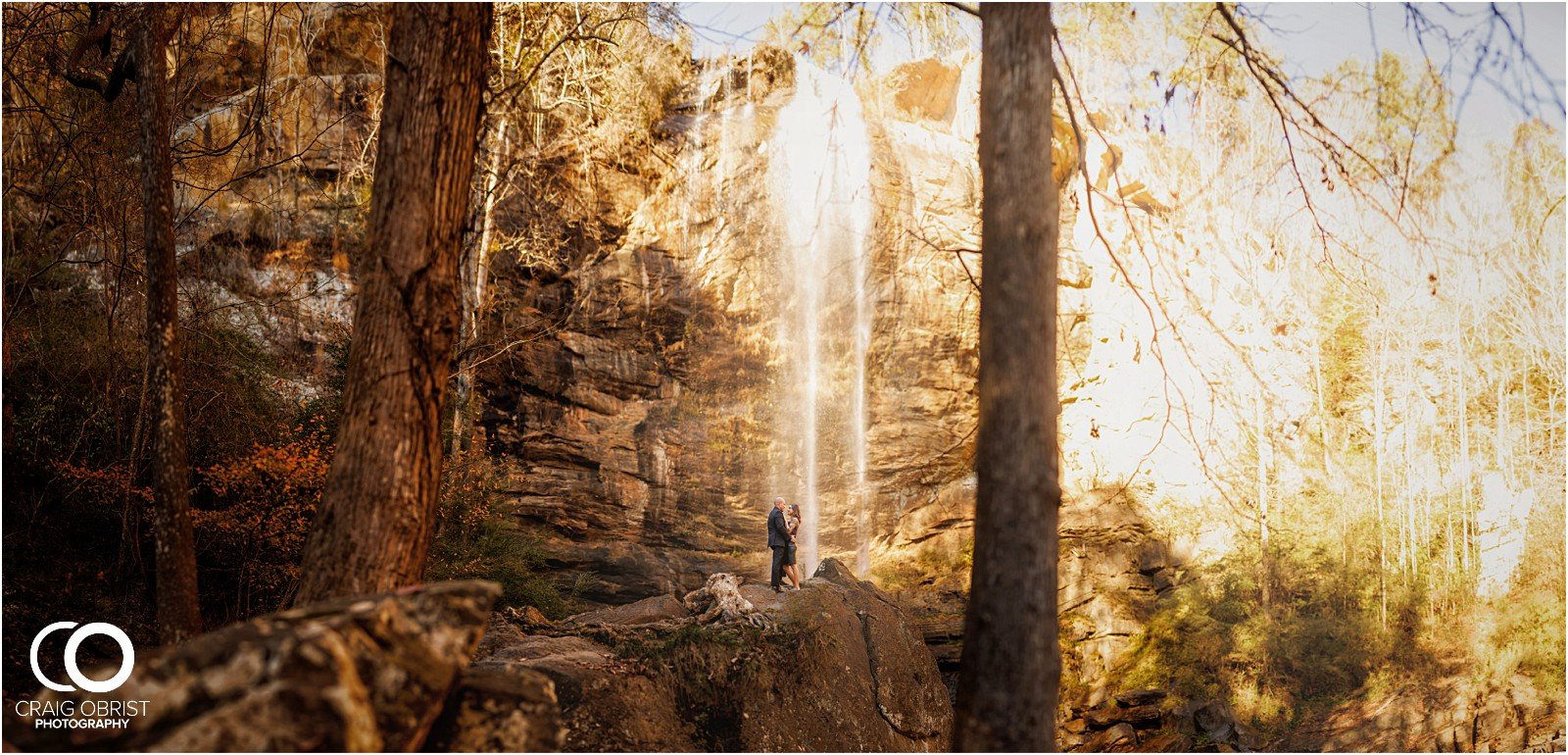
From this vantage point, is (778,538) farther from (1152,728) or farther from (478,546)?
(1152,728)

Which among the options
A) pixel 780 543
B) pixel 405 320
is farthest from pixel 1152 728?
pixel 405 320

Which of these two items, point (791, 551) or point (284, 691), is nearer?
A: point (284, 691)

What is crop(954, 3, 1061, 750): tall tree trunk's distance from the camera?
4074 mm

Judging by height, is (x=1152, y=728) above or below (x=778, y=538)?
below

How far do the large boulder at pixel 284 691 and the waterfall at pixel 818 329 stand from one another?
17.1m

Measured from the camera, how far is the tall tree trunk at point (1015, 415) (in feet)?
13.4

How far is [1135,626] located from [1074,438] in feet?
14.2

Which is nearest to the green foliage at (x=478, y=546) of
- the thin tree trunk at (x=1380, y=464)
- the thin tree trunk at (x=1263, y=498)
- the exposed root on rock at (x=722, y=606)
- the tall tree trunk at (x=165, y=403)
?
the exposed root on rock at (x=722, y=606)

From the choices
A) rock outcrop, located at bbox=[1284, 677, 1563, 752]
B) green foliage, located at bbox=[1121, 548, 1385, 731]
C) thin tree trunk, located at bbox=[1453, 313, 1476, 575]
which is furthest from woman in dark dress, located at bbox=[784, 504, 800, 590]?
thin tree trunk, located at bbox=[1453, 313, 1476, 575]

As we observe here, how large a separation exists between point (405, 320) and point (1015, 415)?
287 centimetres

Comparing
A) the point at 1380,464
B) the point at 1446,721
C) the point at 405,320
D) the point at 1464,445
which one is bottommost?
the point at 1446,721

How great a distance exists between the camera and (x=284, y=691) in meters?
2.90

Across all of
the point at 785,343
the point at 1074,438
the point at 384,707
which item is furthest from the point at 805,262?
the point at 384,707

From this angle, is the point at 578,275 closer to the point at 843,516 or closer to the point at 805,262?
the point at 805,262
